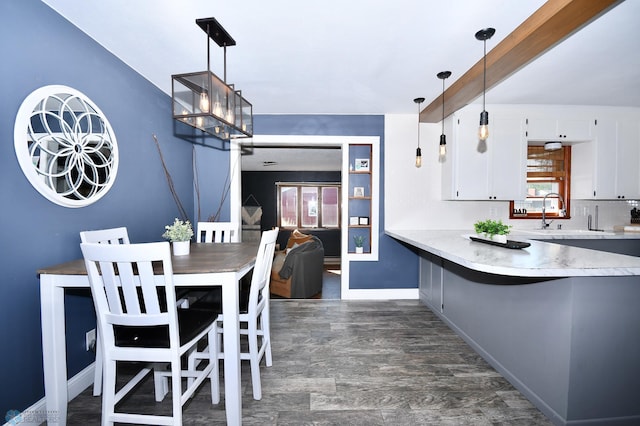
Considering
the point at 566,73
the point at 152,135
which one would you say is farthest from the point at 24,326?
the point at 566,73

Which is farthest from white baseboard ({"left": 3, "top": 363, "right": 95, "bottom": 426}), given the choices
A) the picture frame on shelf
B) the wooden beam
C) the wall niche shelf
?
the wooden beam

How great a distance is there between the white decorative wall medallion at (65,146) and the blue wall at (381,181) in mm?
1922

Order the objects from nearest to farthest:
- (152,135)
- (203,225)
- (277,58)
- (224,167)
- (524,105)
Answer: (277,58) < (152,135) < (203,225) < (524,105) < (224,167)

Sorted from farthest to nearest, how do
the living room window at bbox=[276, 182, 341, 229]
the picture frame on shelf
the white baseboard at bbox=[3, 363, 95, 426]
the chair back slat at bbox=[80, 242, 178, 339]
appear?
the living room window at bbox=[276, 182, 341, 229] → the picture frame on shelf → the white baseboard at bbox=[3, 363, 95, 426] → the chair back slat at bbox=[80, 242, 178, 339]

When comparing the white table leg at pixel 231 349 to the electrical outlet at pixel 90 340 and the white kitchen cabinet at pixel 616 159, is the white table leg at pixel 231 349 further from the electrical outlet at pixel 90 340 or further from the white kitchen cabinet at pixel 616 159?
the white kitchen cabinet at pixel 616 159

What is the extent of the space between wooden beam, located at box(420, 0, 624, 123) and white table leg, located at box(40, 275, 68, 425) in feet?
10.2

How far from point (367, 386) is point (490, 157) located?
296 centimetres

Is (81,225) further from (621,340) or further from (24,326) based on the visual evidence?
(621,340)

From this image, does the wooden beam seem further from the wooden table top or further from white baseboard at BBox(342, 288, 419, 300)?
white baseboard at BBox(342, 288, 419, 300)

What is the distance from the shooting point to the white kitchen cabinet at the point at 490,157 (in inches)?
134

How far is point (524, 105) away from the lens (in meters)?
3.45

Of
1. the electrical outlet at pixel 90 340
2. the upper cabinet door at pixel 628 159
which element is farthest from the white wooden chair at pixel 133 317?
the upper cabinet door at pixel 628 159

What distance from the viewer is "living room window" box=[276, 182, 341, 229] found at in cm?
804

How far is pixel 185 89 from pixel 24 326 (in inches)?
64.1
